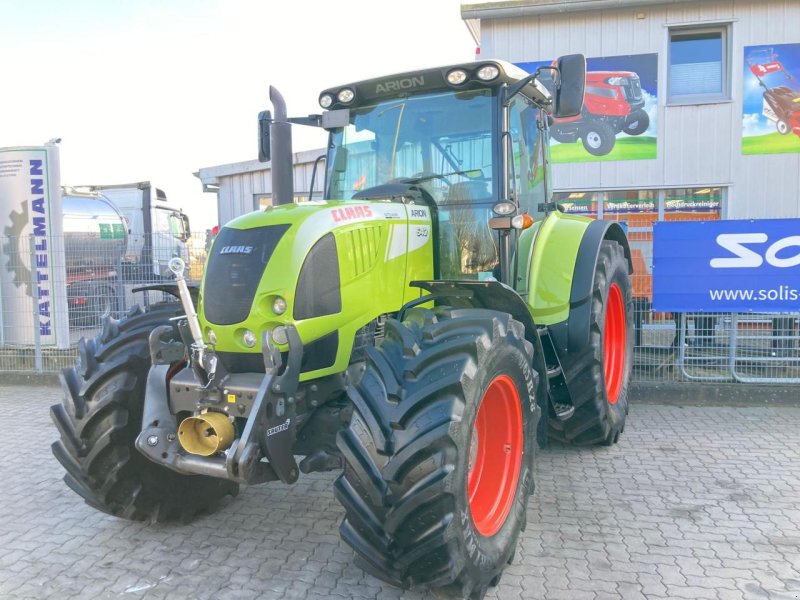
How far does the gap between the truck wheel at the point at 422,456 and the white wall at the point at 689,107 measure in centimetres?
825

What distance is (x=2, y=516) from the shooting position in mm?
3922

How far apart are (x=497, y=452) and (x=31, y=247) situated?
691 cm

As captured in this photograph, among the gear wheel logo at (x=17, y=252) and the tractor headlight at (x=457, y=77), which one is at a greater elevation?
the tractor headlight at (x=457, y=77)

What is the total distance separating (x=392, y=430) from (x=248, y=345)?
2.75ft

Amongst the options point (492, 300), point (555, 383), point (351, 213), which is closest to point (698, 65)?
point (555, 383)

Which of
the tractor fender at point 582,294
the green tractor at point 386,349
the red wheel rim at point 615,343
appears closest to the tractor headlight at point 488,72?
the green tractor at point 386,349

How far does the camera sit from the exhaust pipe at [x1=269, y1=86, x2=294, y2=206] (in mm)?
3703

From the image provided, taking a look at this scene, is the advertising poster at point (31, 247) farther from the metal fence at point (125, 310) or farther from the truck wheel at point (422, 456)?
the truck wheel at point (422, 456)

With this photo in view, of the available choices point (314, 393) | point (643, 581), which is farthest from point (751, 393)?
point (314, 393)

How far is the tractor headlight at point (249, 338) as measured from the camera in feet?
9.72

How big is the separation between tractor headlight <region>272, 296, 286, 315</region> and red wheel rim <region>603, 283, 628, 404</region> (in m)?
3.19

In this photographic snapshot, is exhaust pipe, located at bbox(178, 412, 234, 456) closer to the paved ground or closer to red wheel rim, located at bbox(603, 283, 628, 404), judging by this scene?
the paved ground

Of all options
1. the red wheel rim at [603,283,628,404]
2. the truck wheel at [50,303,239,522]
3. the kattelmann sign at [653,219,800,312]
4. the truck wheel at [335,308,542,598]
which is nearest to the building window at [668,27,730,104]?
the kattelmann sign at [653,219,800,312]

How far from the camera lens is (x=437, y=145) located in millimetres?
3926
